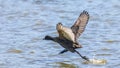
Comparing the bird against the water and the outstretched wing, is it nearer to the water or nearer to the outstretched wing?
the outstretched wing

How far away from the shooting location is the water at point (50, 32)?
33.9 ft

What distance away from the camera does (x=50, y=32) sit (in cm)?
1273

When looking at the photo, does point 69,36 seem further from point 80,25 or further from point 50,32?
point 50,32

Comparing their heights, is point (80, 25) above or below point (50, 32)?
above

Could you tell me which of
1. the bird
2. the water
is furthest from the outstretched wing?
the water

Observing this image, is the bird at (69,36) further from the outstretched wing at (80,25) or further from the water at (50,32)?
the water at (50,32)

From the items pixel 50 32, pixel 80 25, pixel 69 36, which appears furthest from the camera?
pixel 50 32

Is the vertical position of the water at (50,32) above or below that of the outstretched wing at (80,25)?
below

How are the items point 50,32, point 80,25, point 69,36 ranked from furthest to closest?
point 50,32 → point 80,25 → point 69,36

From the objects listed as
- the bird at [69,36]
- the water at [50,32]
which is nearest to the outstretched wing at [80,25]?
the bird at [69,36]

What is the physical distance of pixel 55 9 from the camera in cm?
1511

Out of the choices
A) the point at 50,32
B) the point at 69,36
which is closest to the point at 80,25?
the point at 69,36

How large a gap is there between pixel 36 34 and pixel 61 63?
97.7 inches

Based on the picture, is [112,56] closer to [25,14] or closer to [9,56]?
[9,56]
